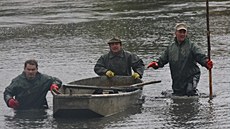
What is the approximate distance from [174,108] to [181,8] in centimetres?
Answer: 2513

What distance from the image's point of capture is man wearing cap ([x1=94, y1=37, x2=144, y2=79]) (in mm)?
14586

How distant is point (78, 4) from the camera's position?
152 ft

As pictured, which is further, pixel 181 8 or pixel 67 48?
pixel 181 8

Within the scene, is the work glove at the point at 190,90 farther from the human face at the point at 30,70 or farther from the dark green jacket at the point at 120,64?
the human face at the point at 30,70

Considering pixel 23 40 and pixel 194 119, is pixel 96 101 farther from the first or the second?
pixel 23 40

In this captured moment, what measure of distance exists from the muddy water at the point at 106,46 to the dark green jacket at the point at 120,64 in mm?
851

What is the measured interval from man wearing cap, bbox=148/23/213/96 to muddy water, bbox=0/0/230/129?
1.35 feet

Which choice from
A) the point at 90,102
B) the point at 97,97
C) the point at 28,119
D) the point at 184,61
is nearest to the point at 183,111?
the point at 184,61

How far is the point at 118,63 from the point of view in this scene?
14.8 m

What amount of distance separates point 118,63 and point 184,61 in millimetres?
1404

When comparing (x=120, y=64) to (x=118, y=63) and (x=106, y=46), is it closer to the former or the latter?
(x=118, y=63)

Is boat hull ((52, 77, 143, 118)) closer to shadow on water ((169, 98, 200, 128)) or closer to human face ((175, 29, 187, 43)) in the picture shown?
shadow on water ((169, 98, 200, 128))

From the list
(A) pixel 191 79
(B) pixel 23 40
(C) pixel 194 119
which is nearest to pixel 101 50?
(B) pixel 23 40

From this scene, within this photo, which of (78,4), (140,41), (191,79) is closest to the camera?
(191,79)
